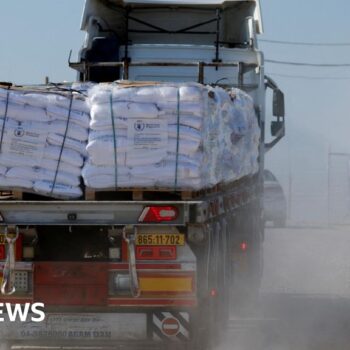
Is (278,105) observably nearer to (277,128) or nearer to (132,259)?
(277,128)

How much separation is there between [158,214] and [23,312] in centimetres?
142

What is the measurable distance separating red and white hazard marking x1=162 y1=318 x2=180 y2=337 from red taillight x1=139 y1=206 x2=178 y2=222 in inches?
34.6

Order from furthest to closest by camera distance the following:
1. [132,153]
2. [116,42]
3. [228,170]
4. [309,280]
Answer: [309,280], [116,42], [228,170], [132,153]

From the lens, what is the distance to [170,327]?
9.93 metres

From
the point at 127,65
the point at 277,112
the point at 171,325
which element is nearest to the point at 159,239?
the point at 171,325

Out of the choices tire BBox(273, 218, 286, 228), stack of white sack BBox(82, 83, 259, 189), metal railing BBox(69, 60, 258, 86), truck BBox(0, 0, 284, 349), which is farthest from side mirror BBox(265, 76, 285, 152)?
tire BBox(273, 218, 286, 228)

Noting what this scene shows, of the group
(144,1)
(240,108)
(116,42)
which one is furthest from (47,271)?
(144,1)

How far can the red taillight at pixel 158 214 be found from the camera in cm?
965

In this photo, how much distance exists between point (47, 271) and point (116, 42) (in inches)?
211

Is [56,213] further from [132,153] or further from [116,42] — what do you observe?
[116,42]

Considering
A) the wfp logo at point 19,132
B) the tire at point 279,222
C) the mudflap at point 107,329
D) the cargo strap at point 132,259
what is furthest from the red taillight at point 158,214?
the tire at point 279,222

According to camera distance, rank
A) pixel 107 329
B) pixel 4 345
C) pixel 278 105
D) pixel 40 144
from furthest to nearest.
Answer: pixel 278 105
pixel 4 345
pixel 107 329
pixel 40 144

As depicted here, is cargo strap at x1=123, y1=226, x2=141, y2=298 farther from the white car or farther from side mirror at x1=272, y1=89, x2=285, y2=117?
the white car

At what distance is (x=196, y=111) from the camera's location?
9.72 metres
